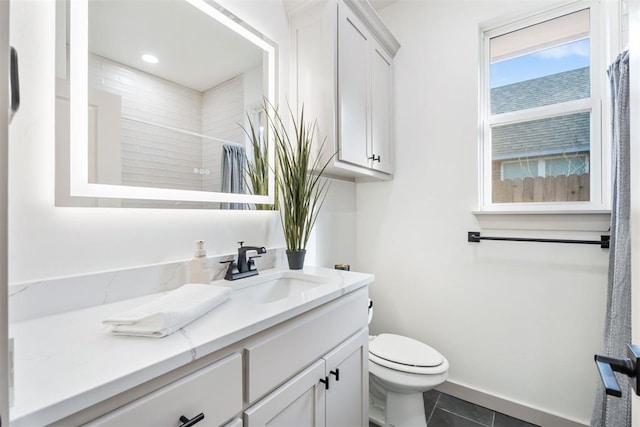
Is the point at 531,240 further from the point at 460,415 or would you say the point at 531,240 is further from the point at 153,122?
the point at 153,122

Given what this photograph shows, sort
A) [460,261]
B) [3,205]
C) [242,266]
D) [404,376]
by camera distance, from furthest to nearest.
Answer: [460,261]
[404,376]
[242,266]
[3,205]

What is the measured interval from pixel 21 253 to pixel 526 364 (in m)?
2.28

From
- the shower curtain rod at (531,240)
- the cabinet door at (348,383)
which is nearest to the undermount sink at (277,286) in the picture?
the cabinet door at (348,383)

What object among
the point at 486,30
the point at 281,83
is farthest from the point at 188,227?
the point at 486,30

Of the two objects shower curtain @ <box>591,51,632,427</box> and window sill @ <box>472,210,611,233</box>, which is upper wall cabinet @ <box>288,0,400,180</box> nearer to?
window sill @ <box>472,210,611,233</box>

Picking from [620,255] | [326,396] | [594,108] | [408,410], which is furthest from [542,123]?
[326,396]

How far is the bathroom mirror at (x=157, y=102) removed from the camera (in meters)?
0.88

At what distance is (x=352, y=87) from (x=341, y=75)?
12 cm

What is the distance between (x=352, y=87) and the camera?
159 centimetres

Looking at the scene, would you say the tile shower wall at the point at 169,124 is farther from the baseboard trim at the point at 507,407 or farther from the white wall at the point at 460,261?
the baseboard trim at the point at 507,407

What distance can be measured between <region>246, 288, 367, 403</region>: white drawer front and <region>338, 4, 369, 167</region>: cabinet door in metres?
0.79

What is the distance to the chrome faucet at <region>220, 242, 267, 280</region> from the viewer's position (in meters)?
1.22

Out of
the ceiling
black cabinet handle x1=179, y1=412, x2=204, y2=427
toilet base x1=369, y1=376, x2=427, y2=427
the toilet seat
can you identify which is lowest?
toilet base x1=369, y1=376, x2=427, y2=427

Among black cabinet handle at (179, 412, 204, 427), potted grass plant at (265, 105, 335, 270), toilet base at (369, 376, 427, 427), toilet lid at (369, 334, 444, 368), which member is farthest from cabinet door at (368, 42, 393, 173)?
black cabinet handle at (179, 412, 204, 427)
